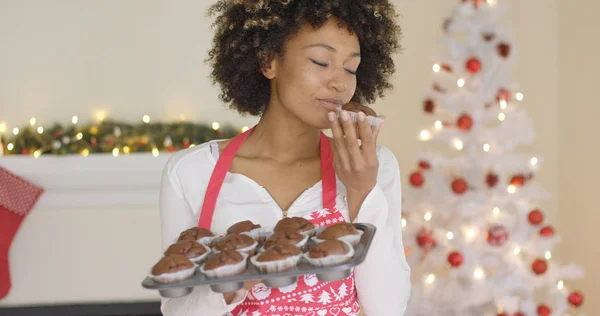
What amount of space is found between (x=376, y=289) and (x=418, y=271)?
1.87m

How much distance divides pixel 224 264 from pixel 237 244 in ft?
0.29

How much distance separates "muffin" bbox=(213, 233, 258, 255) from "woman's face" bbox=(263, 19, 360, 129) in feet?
0.97

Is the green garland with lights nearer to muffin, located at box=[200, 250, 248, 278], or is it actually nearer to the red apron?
the red apron

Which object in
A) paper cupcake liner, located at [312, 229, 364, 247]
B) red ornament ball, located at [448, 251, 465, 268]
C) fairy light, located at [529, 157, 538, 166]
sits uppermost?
paper cupcake liner, located at [312, 229, 364, 247]

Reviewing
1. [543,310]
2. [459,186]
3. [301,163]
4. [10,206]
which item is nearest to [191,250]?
[301,163]

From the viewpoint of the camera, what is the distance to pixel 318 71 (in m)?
1.29

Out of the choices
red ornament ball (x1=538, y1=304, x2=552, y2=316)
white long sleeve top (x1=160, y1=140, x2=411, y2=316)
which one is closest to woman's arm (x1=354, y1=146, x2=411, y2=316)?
white long sleeve top (x1=160, y1=140, x2=411, y2=316)

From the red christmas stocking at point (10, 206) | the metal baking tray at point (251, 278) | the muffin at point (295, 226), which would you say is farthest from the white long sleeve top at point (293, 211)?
the red christmas stocking at point (10, 206)

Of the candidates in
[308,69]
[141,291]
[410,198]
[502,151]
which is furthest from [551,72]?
[308,69]

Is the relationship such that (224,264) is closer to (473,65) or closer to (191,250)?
(191,250)

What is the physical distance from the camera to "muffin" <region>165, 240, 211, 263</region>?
107 cm

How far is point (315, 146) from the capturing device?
147 cm

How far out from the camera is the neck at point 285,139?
1.43 metres

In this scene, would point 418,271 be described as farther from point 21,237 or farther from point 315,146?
point 21,237
